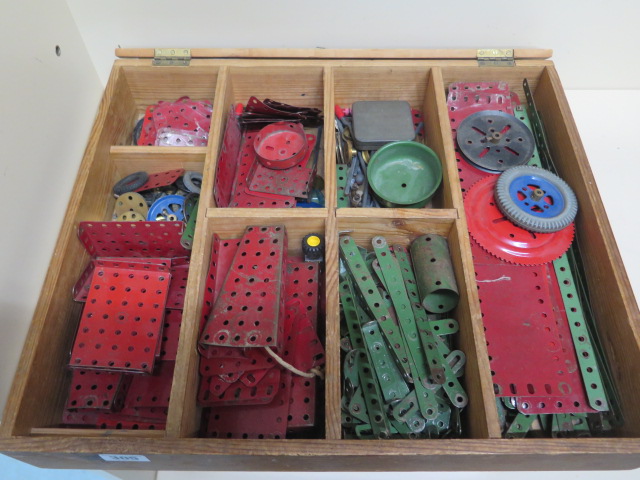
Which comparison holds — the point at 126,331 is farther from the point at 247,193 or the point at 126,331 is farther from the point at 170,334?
the point at 247,193

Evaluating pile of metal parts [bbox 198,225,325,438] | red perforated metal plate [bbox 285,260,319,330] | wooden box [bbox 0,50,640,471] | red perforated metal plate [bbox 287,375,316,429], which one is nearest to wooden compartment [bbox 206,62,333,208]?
wooden box [bbox 0,50,640,471]

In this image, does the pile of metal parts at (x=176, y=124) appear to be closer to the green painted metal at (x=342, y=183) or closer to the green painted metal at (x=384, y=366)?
the green painted metal at (x=342, y=183)

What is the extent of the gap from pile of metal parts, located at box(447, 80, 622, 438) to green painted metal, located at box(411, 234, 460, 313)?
102 millimetres

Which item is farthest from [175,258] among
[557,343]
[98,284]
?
[557,343]

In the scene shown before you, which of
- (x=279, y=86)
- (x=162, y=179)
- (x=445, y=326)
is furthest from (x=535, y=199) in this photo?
→ (x=162, y=179)

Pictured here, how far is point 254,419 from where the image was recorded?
3.64ft

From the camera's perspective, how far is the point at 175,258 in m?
1.35

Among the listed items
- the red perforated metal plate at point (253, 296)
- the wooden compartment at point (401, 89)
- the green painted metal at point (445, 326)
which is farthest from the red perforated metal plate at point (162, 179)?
the green painted metal at point (445, 326)

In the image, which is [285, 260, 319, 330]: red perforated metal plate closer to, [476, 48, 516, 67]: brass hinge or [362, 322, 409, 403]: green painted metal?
[362, 322, 409, 403]: green painted metal

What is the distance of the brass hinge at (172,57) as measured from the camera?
1551 mm

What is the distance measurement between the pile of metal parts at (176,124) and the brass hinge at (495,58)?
962 mm

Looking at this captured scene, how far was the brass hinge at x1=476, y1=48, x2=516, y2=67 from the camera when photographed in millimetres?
1534

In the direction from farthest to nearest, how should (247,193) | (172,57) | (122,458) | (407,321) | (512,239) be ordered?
(172,57) → (247,193) → (512,239) → (407,321) → (122,458)

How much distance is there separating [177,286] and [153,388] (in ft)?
0.92
